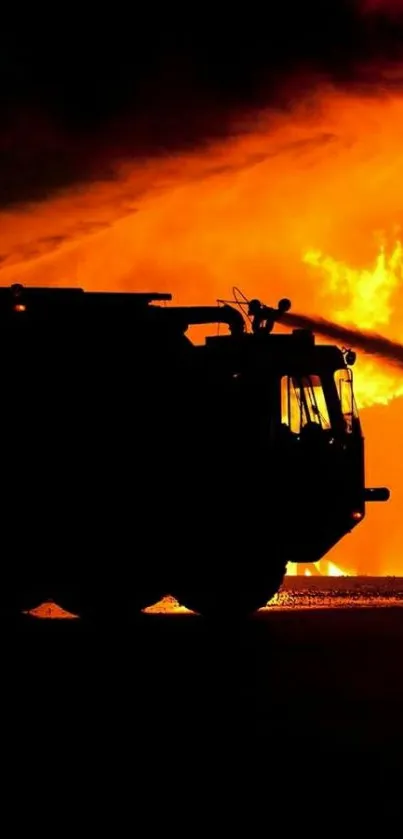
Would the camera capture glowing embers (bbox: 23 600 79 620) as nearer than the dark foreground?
No

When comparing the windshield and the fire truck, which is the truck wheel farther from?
the windshield

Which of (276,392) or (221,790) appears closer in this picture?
(221,790)

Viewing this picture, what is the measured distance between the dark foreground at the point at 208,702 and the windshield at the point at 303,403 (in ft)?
11.3

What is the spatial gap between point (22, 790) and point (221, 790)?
1.07 metres

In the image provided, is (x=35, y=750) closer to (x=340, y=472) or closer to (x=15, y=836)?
(x=15, y=836)

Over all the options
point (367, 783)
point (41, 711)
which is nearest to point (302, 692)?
point (41, 711)

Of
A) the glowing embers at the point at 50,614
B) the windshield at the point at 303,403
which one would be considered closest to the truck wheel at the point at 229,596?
the windshield at the point at 303,403

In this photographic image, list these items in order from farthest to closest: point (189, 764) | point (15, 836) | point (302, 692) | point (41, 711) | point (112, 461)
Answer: point (112, 461)
point (302, 692)
point (41, 711)
point (189, 764)
point (15, 836)

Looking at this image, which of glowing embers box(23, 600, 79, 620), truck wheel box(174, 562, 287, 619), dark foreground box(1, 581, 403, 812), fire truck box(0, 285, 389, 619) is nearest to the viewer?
dark foreground box(1, 581, 403, 812)

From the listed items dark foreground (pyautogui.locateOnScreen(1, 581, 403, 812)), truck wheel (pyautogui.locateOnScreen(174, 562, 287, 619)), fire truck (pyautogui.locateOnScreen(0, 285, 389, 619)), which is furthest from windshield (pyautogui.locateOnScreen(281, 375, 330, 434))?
dark foreground (pyautogui.locateOnScreen(1, 581, 403, 812))

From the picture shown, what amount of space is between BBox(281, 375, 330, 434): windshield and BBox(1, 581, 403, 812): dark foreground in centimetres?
343

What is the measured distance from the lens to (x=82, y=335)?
24406 mm

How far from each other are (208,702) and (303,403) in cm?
1203

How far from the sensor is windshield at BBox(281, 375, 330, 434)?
25.3 m
